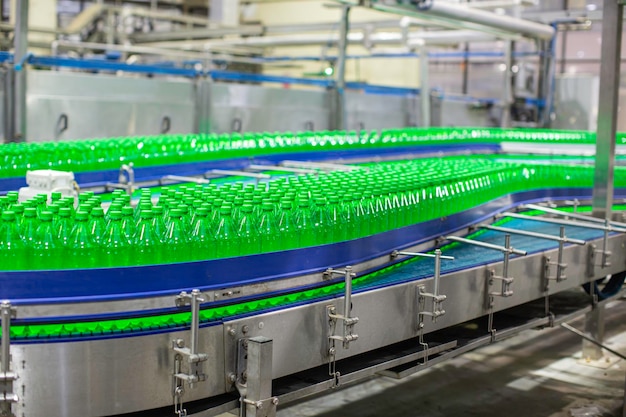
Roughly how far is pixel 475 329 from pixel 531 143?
350 centimetres

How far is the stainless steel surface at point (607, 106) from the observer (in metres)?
4.41

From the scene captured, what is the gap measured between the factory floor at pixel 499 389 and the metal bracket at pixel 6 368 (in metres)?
2.87

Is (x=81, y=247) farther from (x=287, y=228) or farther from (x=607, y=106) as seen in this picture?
(x=607, y=106)

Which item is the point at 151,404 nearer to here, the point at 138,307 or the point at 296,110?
the point at 138,307

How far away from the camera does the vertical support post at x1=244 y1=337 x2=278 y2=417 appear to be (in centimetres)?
225

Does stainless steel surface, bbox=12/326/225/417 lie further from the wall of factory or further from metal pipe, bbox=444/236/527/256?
the wall of factory

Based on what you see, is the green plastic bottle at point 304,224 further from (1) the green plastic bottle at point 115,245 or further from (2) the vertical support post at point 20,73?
(2) the vertical support post at point 20,73

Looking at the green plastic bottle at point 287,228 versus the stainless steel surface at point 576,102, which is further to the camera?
the stainless steel surface at point 576,102

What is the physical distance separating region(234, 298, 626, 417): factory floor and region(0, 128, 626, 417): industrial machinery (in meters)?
1.00

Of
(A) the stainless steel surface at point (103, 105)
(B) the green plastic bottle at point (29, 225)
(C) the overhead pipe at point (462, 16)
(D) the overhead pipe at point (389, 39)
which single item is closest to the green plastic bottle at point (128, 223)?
(B) the green plastic bottle at point (29, 225)

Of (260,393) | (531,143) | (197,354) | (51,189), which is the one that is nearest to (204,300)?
(197,354)

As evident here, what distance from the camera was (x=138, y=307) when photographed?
222 cm

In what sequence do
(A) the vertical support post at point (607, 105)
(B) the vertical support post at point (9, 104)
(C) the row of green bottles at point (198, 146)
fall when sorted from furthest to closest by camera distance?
(B) the vertical support post at point (9, 104)
(A) the vertical support post at point (607, 105)
(C) the row of green bottles at point (198, 146)

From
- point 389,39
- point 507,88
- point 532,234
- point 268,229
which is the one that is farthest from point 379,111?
point 268,229
